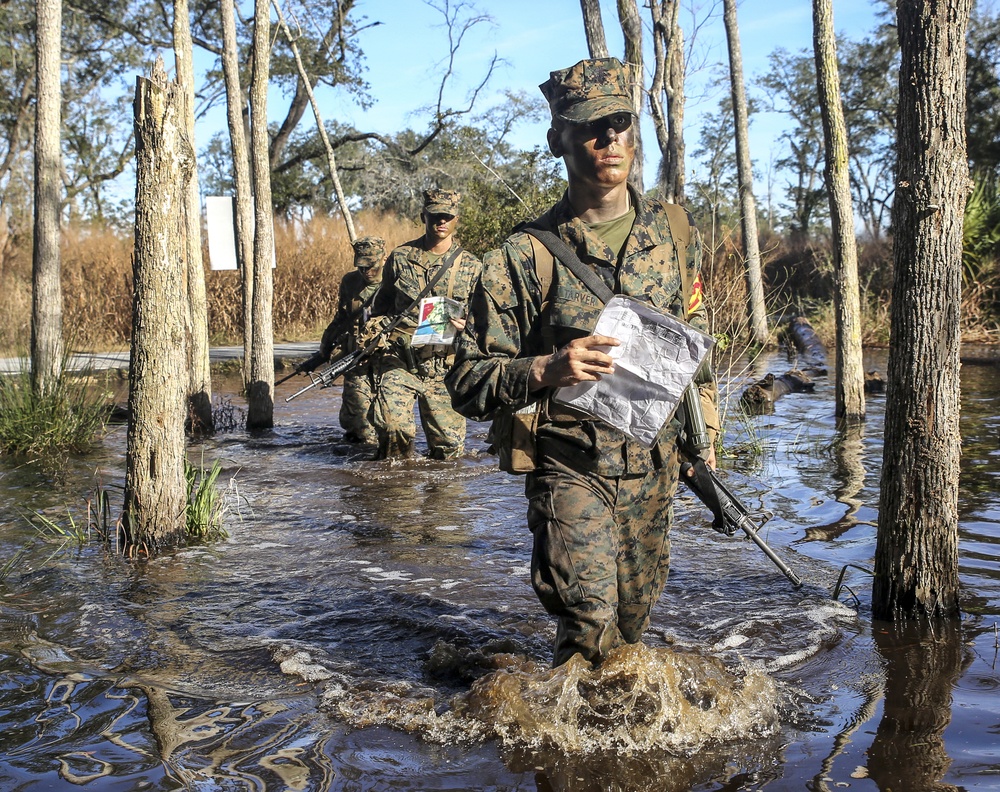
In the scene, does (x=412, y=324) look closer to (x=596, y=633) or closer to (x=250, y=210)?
(x=250, y=210)

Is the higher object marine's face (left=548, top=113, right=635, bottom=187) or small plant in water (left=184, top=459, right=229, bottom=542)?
marine's face (left=548, top=113, right=635, bottom=187)

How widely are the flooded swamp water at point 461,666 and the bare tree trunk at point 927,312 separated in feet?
1.09

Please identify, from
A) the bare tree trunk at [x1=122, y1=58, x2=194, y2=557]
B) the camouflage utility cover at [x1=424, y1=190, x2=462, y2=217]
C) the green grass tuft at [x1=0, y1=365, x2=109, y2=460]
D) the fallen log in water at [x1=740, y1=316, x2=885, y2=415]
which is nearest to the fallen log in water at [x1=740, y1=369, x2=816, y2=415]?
the fallen log in water at [x1=740, y1=316, x2=885, y2=415]

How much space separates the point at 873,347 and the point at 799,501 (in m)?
11.5

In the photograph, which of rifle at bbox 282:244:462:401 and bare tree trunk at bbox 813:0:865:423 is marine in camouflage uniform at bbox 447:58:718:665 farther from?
bare tree trunk at bbox 813:0:865:423

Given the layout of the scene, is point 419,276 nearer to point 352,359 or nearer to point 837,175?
point 352,359

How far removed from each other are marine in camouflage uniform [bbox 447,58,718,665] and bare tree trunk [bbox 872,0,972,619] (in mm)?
1352

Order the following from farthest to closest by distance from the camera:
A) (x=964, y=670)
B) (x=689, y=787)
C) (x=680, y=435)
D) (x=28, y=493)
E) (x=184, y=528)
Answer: (x=28, y=493)
(x=184, y=528)
(x=964, y=670)
(x=680, y=435)
(x=689, y=787)

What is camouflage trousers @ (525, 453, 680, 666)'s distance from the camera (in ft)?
10.8

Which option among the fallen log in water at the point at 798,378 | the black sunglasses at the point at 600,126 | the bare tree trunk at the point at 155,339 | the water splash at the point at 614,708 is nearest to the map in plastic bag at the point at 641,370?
the black sunglasses at the point at 600,126

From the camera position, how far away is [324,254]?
2242 centimetres

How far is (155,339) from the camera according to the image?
616 cm

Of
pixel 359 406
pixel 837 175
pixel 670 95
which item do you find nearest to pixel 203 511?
pixel 359 406

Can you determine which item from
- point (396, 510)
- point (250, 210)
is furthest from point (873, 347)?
point (396, 510)
